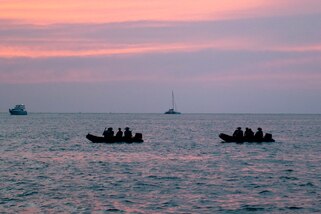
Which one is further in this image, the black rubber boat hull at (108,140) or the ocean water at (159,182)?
the black rubber boat hull at (108,140)

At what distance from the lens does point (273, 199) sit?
94.0 feet

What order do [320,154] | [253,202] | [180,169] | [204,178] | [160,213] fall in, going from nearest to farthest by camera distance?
[160,213] → [253,202] → [204,178] → [180,169] → [320,154]

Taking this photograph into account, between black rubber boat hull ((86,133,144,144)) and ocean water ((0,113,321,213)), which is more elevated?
black rubber boat hull ((86,133,144,144))

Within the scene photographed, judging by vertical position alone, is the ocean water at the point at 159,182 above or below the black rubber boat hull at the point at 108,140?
below

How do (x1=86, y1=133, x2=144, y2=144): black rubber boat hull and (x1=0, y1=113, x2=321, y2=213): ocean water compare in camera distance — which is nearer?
(x1=0, y1=113, x2=321, y2=213): ocean water

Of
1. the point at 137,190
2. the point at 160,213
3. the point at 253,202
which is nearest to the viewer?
the point at 160,213

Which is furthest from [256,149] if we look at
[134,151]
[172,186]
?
[172,186]

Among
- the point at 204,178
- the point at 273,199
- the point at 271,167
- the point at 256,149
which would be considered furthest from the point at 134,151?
the point at 273,199

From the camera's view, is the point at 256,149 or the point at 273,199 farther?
the point at 256,149

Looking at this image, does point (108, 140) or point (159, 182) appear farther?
point (108, 140)

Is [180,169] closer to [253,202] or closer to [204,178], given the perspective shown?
[204,178]

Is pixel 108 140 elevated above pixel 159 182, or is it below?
above

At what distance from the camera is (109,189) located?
31156 millimetres

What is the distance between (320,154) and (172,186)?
27621mm
